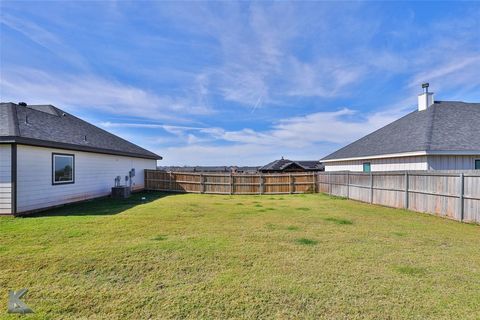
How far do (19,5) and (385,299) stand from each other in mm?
12105

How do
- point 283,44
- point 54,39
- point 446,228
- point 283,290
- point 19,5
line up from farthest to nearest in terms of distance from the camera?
1. point 283,44
2. point 54,39
3. point 19,5
4. point 446,228
5. point 283,290

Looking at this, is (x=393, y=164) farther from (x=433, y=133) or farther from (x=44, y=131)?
(x=44, y=131)

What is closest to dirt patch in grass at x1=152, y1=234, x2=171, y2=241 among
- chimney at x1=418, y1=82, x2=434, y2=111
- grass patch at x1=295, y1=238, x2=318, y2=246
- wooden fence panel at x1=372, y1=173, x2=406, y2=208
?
grass patch at x1=295, y1=238, x2=318, y2=246

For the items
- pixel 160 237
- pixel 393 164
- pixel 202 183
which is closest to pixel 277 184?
pixel 202 183

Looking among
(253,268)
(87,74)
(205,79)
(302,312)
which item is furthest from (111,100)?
(302,312)

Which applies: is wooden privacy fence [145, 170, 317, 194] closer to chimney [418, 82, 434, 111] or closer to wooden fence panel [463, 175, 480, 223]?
chimney [418, 82, 434, 111]

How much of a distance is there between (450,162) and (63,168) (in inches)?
A: 667

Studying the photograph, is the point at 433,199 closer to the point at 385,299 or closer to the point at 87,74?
the point at 385,299

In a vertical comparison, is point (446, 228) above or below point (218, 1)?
below

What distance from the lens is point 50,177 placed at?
32.1 feet

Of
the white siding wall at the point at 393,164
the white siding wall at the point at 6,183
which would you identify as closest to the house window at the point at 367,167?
the white siding wall at the point at 393,164

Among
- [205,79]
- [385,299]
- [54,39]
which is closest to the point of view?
[385,299]

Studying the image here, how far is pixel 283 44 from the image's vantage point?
12852mm

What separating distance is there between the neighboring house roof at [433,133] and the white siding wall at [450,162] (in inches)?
16.7
